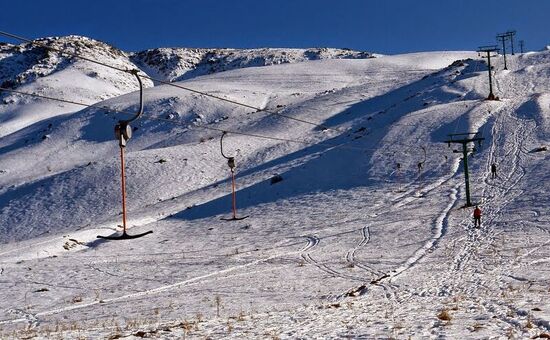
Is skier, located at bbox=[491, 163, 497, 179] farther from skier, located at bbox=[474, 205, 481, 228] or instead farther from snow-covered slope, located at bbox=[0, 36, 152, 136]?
snow-covered slope, located at bbox=[0, 36, 152, 136]

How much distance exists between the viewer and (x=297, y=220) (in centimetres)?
3991

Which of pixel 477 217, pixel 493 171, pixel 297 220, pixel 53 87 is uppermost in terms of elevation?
pixel 53 87

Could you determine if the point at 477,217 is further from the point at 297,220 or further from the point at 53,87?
the point at 53,87

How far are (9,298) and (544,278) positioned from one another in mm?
18391

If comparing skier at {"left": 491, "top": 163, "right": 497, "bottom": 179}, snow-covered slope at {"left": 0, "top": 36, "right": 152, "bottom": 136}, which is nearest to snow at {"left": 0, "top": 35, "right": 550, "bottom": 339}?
skier at {"left": 491, "top": 163, "right": 497, "bottom": 179}

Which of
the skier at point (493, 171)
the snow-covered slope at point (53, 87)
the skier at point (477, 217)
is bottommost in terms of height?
the skier at point (477, 217)

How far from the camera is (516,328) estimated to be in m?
10.4

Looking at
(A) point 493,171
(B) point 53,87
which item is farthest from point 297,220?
(B) point 53,87

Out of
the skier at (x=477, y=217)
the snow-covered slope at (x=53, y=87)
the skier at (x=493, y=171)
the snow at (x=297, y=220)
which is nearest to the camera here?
the snow at (x=297, y=220)

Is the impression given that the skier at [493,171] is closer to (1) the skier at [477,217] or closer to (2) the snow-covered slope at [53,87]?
(1) the skier at [477,217]

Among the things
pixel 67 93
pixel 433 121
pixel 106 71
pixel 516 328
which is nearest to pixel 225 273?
pixel 516 328

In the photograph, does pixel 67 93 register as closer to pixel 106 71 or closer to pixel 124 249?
pixel 106 71

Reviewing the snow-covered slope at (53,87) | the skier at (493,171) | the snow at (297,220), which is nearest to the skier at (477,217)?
the snow at (297,220)

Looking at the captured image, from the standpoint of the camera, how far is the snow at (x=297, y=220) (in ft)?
49.4
